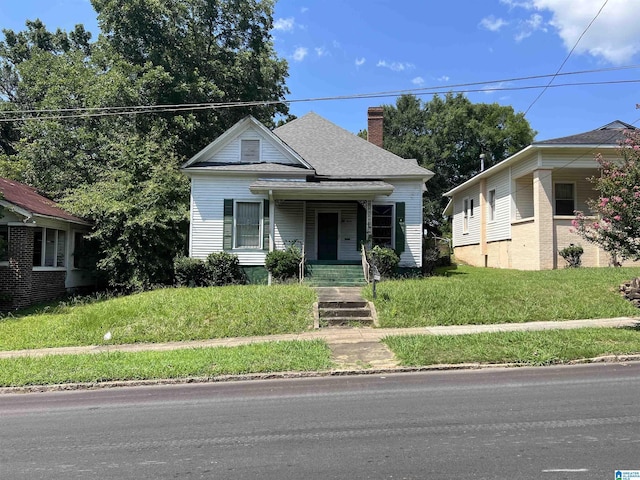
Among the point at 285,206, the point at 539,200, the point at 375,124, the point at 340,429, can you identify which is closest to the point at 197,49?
the point at 375,124

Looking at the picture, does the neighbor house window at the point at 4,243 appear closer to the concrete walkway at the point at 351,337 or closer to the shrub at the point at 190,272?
the shrub at the point at 190,272

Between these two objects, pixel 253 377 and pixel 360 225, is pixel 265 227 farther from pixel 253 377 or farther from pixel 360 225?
pixel 253 377

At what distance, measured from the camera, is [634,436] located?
4598 mm

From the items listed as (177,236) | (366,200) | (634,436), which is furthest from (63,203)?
(634,436)

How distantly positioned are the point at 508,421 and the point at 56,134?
26744 mm

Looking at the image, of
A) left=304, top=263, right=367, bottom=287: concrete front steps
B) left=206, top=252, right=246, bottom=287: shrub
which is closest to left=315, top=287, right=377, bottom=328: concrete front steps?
left=304, top=263, right=367, bottom=287: concrete front steps

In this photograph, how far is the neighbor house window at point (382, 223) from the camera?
18.8 m

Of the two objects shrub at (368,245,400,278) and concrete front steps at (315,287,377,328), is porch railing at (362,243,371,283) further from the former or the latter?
concrete front steps at (315,287,377,328)

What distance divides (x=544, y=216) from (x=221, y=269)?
12726 millimetres

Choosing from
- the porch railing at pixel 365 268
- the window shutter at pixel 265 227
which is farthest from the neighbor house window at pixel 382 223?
the window shutter at pixel 265 227

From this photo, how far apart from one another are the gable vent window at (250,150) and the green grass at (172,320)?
6.58 meters

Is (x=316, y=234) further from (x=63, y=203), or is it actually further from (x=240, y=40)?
(x=240, y=40)

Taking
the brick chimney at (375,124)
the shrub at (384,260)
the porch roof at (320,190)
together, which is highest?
the brick chimney at (375,124)

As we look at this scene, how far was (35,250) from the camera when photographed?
55.8 ft
